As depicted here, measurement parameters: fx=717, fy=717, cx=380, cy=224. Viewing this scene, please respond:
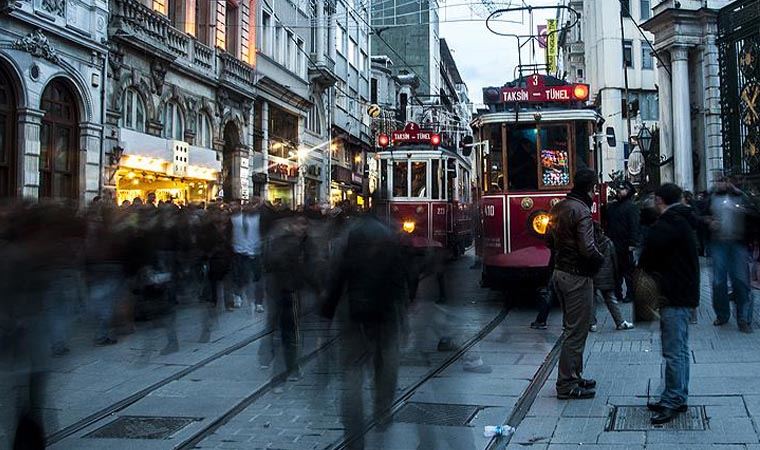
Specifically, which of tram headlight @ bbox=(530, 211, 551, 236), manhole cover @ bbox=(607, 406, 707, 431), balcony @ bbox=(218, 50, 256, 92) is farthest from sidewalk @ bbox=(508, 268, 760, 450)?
balcony @ bbox=(218, 50, 256, 92)

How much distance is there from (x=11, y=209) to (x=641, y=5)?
143ft

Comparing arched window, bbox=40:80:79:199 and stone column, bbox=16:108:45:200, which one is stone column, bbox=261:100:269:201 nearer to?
arched window, bbox=40:80:79:199

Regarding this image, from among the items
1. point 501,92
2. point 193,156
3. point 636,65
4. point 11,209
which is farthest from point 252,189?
point 636,65

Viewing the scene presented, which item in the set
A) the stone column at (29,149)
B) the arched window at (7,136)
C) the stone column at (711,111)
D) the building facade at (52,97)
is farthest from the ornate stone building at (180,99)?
the stone column at (711,111)

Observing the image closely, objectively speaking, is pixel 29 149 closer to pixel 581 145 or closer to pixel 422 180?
pixel 422 180

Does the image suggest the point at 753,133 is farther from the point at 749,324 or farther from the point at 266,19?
the point at 266,19

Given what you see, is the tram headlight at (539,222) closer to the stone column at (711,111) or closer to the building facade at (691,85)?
the stone column at (711,111)

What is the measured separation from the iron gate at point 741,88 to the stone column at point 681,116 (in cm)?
517

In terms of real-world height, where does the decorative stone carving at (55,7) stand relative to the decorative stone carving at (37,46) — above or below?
above

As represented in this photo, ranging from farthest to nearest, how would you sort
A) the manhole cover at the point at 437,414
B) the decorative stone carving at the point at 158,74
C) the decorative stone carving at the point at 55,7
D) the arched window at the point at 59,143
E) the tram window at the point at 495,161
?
the decorative stone carving at the point at 158,74
the arched window at the point at 59,143
the decorative stone carving at the point at 55,7
the tram window at the point at 495,161
the manhole cover at the point at 437,414

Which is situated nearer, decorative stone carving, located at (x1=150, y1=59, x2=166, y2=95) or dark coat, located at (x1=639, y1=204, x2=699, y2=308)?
dark coat, located at (x1=639, y1=204, x2=699, y2=308)

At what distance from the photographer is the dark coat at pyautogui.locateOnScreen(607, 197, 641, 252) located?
1120 cm

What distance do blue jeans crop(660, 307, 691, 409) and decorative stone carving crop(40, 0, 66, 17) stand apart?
1475 cm

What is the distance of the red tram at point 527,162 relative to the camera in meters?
12.2
